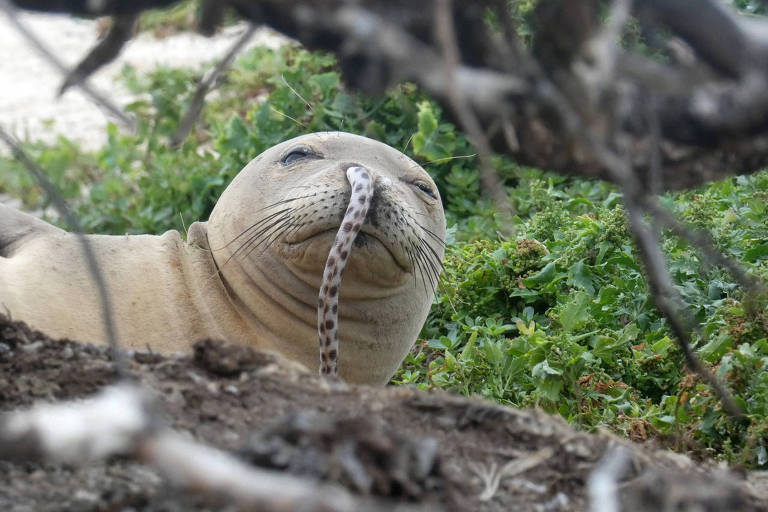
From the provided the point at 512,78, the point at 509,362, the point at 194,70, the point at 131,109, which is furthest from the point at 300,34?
the point at 194,70

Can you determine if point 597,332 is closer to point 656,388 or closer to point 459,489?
point 656,388

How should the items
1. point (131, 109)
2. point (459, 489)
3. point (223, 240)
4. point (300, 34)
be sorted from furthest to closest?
point (131, 109) → point (223, 240) → point (459, 489) → point (300, 34)

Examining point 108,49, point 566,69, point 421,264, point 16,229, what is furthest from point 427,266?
point 566,69

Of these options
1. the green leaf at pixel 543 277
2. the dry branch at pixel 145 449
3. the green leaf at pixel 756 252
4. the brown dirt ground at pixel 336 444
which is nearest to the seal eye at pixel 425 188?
the green leaf at pixel 543 277

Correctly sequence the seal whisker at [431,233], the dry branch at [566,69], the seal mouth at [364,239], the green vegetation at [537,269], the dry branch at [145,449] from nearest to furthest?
the dry branch at [145,449] < the dry branch at [566,69] < the green vegetation at [537,269] < the seal mouth at [364,239] < the seal whisker at [431,233]

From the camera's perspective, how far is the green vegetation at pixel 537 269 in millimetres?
3799

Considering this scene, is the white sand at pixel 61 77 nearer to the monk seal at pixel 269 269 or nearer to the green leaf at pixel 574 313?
the monk seal at pixel 269 269

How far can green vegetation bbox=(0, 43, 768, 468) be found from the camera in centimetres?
380

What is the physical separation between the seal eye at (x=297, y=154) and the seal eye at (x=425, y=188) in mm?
493

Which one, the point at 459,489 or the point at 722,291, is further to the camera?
the point at 722,291

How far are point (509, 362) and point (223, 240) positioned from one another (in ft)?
4.48

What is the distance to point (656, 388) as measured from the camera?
4258 millimetres

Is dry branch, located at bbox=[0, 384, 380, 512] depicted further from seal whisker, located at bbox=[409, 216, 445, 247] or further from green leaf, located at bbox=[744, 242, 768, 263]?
green leaf, located at bbox=[744, 242, 768, 263]

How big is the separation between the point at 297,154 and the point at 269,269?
65cm
